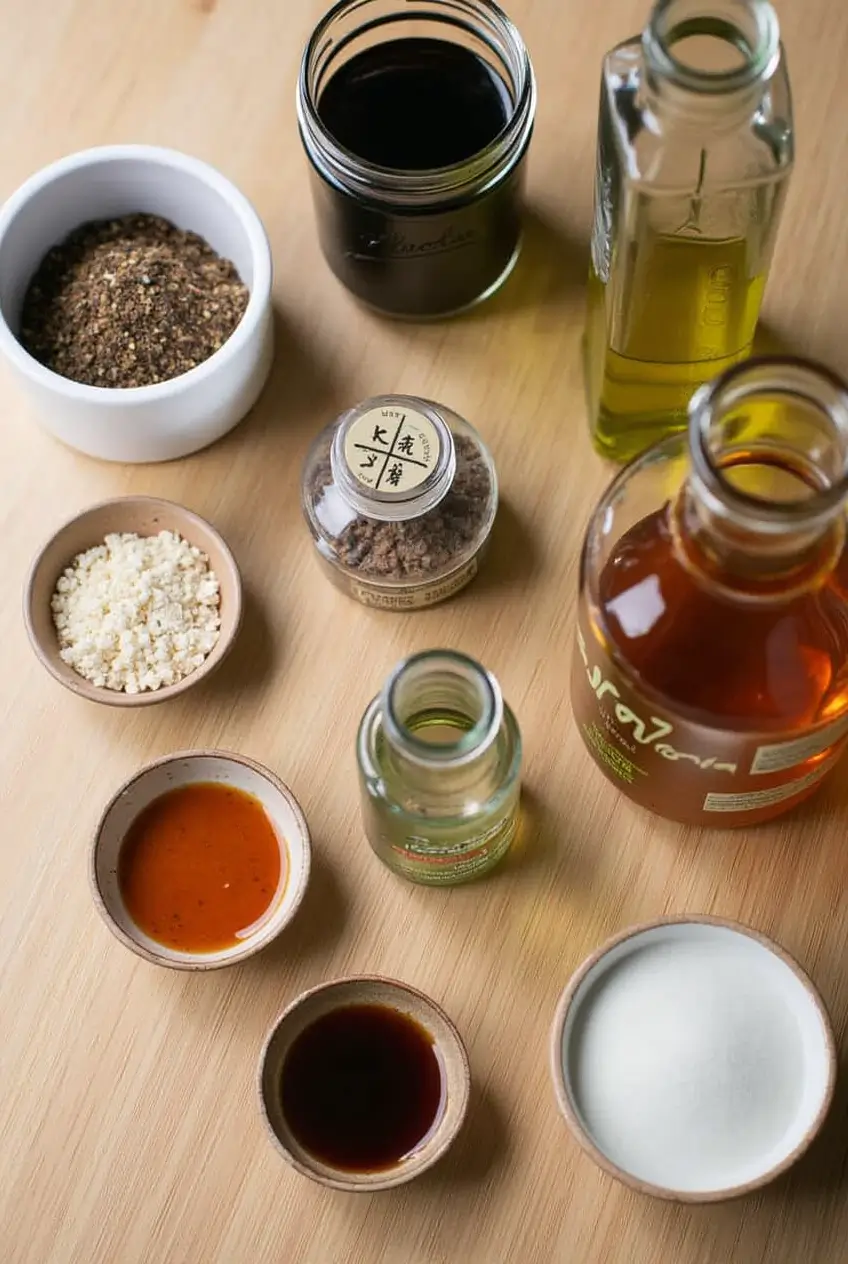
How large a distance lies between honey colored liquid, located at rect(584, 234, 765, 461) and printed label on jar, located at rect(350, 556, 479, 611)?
0.50ft

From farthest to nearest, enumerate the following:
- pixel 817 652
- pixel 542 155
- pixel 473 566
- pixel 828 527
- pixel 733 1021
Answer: pixel 542 155 < pixel 473 566 < pixel 733 1021 < pixel 817 652 < pixel 828 527

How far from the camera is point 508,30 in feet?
3.55

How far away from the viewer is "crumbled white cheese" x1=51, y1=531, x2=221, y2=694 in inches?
43.5

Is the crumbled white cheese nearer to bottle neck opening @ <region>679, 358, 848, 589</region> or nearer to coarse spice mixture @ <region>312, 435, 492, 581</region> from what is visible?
coarse spice mixture @ <region>312, 435, 492, 581</region>

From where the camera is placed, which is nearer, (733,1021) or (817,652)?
(817,652)

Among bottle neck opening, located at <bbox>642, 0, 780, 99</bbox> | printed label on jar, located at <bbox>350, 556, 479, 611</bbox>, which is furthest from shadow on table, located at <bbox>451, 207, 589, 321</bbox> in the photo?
bottle neck opening, located at <bbox>642, 0, 780, 99</bbox>

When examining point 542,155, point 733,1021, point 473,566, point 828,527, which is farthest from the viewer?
point 542,155

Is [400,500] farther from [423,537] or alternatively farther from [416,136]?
[416,136]

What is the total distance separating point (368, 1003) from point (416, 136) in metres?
0.65

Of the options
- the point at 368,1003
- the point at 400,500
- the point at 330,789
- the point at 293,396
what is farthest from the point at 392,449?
the point at 368,1003

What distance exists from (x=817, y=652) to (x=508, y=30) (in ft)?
1.71

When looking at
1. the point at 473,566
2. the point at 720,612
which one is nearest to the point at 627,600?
the point at 720,612

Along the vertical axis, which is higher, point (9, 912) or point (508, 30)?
point (508, 30)

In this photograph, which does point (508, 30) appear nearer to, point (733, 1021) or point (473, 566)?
point (473, 566)
